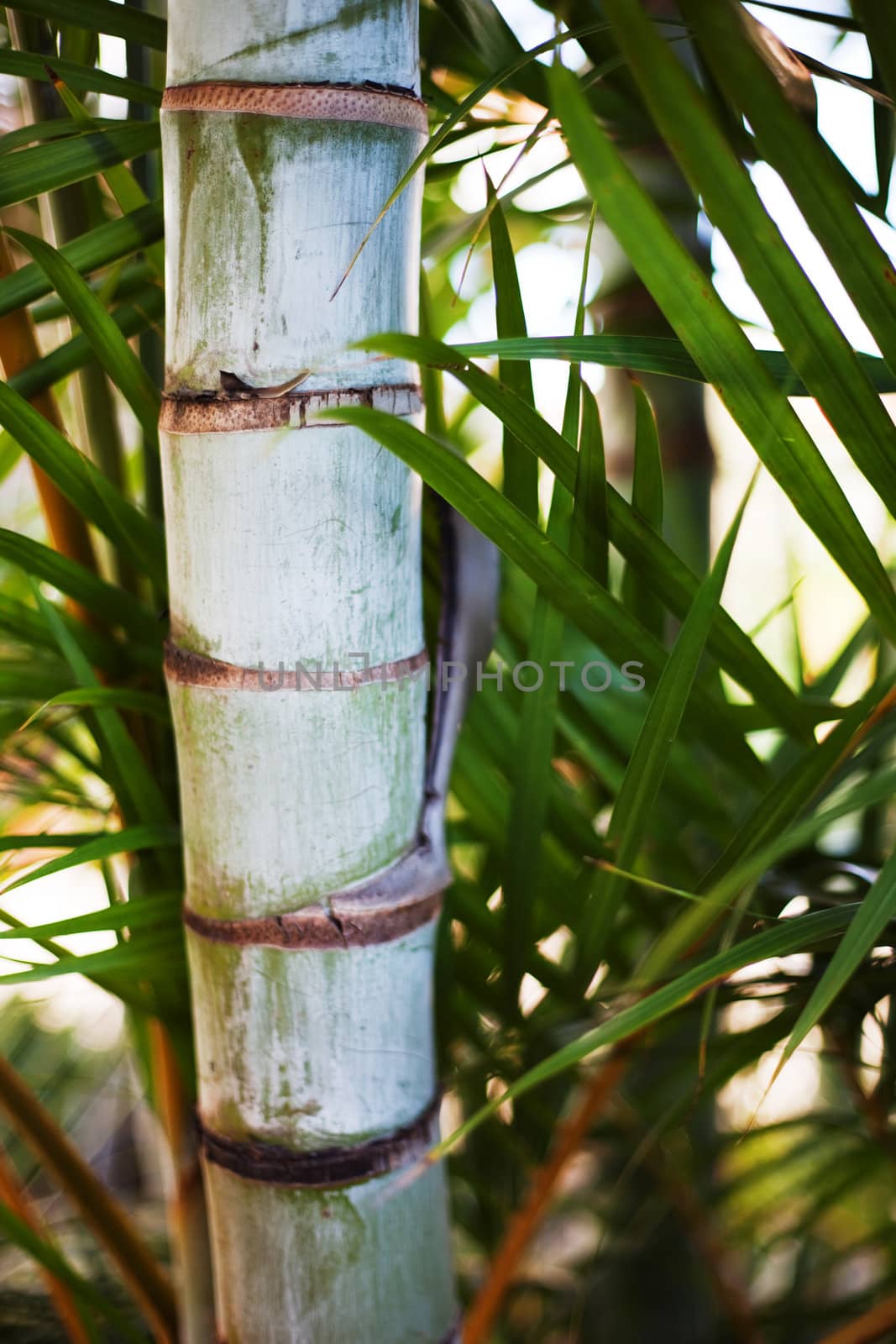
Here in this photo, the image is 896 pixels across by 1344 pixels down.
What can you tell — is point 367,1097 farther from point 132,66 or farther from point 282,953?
point 132,66

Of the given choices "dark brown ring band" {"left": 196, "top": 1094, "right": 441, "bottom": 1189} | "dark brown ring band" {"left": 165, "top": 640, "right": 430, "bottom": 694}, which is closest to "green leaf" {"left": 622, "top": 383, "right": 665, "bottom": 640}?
"dark brown ring band" {"left": 165, "top": 640, "right": 430, "bottom": 694}

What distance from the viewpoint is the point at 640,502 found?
0.34m

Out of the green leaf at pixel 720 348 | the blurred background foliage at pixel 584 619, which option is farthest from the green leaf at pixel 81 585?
the green leaf at pixel 720 348

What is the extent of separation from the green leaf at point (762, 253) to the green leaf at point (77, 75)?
0.18m

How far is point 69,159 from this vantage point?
0.32m

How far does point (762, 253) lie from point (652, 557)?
0.35 feet

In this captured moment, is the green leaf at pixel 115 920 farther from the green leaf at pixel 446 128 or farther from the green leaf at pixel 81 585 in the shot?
the green leaf at pixel 446 128

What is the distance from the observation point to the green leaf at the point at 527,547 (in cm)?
24

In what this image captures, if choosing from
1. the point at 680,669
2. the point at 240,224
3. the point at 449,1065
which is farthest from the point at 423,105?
the point at 449,1065

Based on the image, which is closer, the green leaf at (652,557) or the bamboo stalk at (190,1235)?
the green leaf at (652,557)

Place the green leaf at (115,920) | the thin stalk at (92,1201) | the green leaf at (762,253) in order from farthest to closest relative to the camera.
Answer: the thin stalk at (92,1201) < the green leaf at (115,920) < the green leaf at (762,253)

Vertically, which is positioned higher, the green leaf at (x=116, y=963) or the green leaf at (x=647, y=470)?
the green leaf at (x=647, y=470)

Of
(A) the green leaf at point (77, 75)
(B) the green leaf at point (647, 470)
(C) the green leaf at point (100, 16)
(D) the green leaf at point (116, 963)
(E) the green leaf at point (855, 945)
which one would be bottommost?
(D) the green leaf at point (116, 963)

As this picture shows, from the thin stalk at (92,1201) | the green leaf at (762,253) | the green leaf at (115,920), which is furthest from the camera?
the thin stalk at (92,1201)
